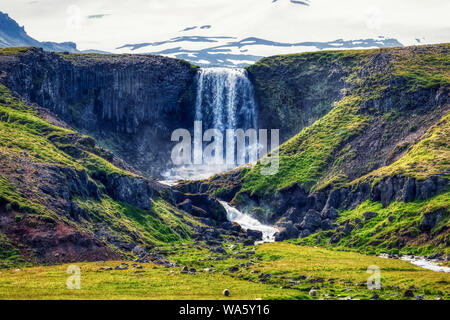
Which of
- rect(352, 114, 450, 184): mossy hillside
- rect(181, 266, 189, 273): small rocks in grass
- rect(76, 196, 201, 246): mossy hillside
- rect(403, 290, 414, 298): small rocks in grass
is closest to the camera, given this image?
rect(403, 290, 414, 298): small rocks in grass

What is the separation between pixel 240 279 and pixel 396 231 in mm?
51111

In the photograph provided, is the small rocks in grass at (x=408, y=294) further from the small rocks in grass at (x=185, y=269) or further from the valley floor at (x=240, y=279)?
the small rocks in grass at (x=185, y=269)

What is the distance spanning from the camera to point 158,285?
10344 cm

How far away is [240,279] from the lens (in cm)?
11738

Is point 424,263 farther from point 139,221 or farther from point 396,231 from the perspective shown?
point 139,221

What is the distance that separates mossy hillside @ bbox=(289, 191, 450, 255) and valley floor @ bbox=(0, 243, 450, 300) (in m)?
10.3

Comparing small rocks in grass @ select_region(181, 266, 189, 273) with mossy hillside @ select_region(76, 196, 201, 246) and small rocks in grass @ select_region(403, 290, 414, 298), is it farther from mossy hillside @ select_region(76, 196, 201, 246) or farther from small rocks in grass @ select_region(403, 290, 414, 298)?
small rocks in grass @ select_region(403, 290, 414, 298)

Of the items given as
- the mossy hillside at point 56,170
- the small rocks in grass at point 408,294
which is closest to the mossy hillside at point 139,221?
the mossy hillside at point 56,170

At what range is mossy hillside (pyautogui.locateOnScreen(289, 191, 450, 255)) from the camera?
479 ft

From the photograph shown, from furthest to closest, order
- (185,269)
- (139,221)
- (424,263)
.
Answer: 1. (139,221)
2. (424,263)
3. (185,269)

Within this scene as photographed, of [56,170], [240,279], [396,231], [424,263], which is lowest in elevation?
[424,263]

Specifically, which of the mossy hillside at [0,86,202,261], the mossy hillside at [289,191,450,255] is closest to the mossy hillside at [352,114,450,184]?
the mossy hillside at [289,191,450,255]

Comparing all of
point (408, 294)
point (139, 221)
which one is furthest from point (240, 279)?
point (139, 221)

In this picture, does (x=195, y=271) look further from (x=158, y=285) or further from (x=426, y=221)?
(x=426, y=221)
